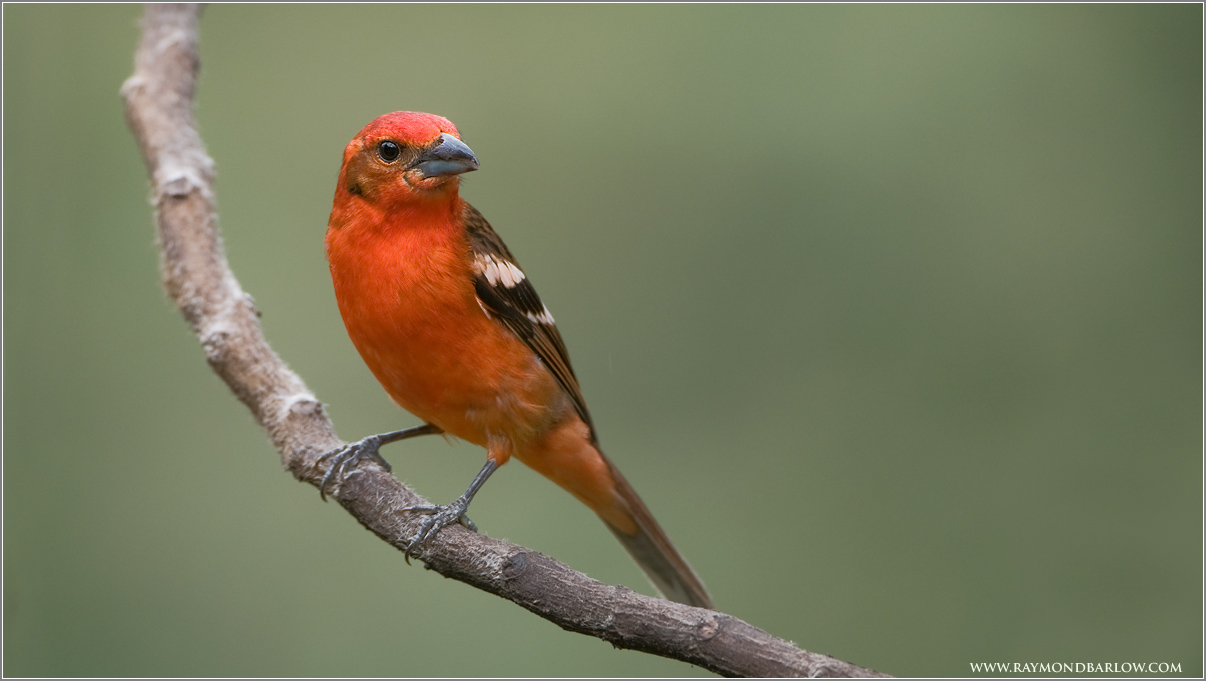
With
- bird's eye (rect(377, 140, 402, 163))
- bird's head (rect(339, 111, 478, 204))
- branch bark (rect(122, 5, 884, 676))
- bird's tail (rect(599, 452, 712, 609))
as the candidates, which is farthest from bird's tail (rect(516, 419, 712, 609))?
bird's eye (rect(377, 140, 402, 163))

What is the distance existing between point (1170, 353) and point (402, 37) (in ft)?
15.5

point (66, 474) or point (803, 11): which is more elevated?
point (803, 11)

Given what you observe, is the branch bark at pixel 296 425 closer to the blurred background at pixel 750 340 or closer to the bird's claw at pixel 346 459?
the bird's claw at pixel 346 459

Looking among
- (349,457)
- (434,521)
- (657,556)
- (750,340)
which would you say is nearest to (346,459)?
(349,457)

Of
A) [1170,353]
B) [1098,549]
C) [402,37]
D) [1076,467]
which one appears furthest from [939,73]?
[402,37]

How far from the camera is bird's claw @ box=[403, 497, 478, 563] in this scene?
2617 millimetres

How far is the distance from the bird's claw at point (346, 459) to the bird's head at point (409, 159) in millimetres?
840

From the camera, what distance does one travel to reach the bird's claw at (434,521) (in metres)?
2.62

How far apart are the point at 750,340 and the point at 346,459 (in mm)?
2541

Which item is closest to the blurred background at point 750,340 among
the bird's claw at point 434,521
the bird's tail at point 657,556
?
the bird's tail at point 657,556

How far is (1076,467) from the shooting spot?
15.1 feet

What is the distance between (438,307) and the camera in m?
2.90

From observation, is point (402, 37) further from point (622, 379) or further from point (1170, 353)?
point (1170, 353)

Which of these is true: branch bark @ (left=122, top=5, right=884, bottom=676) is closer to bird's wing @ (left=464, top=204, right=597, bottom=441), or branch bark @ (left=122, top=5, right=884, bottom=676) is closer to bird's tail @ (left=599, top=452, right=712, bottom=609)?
bird's wing @ (left=464, top=204, right=597, bottom=441)
